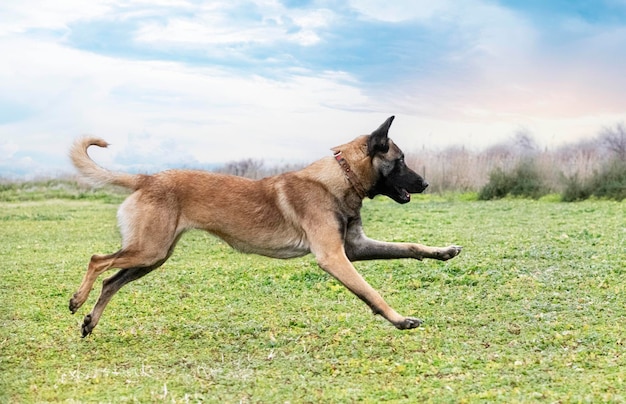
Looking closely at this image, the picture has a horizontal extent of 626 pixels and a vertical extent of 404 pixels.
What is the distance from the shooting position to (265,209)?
24.6 feet

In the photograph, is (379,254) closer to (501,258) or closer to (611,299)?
(611,299)

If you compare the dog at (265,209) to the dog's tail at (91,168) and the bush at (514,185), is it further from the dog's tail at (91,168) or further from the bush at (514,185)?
the bush at (514,185)

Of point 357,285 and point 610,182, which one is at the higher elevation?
point 610,182

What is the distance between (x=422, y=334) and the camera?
7434mm

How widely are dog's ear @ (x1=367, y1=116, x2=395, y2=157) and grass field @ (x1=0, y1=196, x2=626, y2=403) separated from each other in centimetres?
Result: 175

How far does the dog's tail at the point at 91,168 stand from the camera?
7.55 meters

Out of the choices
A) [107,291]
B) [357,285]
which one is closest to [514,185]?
[357,285]

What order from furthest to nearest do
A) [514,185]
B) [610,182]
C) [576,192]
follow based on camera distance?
1. [514,185]
2. [576,192]
3. [610,182]

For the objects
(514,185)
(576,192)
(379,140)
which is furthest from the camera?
(514,185)

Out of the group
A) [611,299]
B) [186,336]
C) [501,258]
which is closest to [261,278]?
[186,336]

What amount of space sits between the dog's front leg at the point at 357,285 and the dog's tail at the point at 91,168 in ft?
6.64

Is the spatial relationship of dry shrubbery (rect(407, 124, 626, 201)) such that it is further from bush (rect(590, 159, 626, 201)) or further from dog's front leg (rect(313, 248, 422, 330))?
dog's front leg (rect(313, 248, 422, 330))

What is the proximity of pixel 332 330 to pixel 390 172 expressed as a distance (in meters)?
1.64

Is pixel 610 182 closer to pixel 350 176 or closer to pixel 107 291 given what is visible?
pixel 350 176
